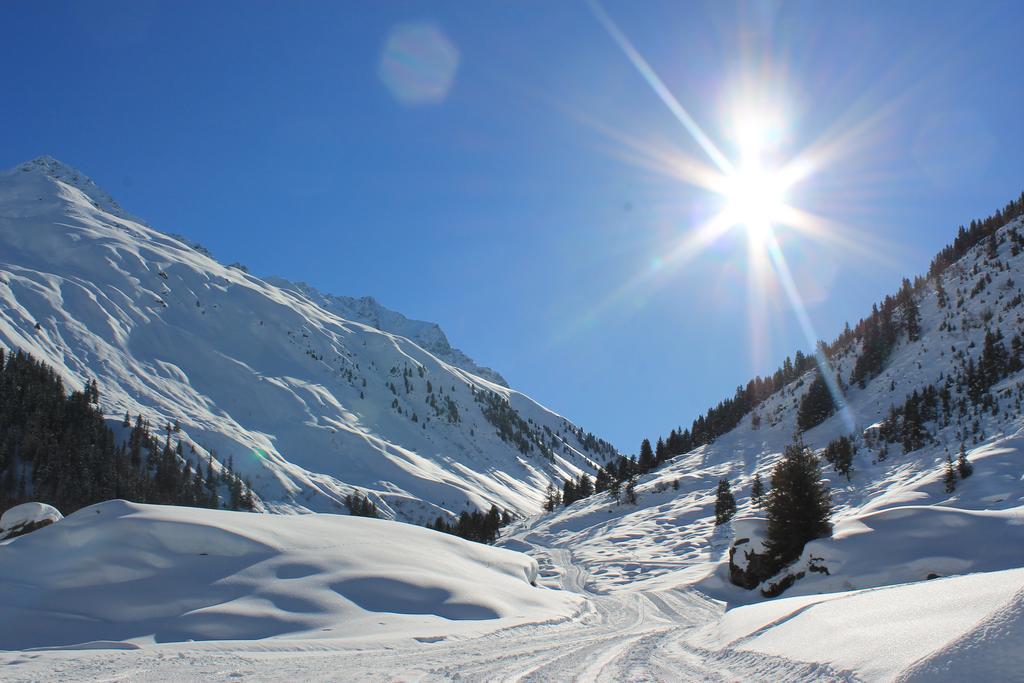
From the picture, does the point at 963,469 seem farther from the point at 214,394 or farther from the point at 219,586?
the point at 214,394

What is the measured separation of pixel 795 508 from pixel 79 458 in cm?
11646

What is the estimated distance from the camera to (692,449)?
105 meters

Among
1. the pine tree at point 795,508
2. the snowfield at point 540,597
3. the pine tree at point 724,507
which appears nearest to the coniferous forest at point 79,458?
the snowfield at point 540,597

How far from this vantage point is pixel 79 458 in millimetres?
99250

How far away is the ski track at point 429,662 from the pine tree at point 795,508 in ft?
44.4

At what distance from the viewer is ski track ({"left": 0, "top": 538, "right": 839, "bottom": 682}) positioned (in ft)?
30.1

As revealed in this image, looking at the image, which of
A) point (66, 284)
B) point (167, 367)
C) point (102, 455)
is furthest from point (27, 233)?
point (102, 455)

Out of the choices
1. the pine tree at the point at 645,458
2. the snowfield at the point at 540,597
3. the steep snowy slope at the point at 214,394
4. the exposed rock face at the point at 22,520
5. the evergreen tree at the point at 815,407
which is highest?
the steep snowy slope at the point at 214,394

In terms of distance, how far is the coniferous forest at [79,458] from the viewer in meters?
95.6

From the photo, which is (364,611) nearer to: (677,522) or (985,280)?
(677,522)

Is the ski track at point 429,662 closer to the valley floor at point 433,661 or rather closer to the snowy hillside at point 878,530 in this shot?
the valley floor at point 433,661

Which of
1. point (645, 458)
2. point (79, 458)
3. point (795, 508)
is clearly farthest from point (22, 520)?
point (79, 458)

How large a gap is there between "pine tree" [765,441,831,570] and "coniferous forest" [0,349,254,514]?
102 m

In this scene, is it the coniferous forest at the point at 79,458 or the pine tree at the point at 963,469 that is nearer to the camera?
the pine tree at the point at 963,469
